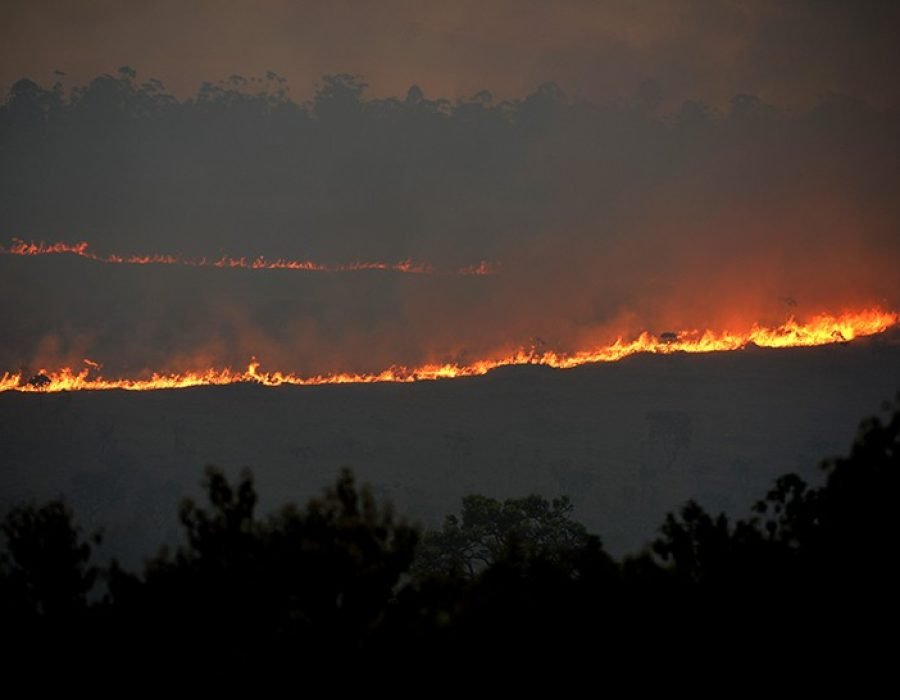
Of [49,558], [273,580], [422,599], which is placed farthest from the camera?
[49,558]

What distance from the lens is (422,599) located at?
2738 centimetres

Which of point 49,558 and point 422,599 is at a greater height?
point 49,558

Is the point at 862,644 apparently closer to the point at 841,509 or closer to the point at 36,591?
the point at 841,509

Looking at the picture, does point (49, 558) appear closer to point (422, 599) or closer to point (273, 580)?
point (273, 580)

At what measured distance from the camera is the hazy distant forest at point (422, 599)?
2559cm

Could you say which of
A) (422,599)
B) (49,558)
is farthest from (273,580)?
(49,558)

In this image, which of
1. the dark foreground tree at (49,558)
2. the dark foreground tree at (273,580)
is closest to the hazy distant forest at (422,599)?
the dark foreground tree at (273,580)

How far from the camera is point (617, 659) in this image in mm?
25312

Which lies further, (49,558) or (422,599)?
(49,558)

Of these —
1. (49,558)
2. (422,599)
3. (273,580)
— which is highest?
(49,558)

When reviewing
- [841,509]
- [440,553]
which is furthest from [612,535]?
[841,509]

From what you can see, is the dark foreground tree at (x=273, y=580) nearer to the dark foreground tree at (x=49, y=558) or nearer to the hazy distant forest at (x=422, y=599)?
the hazy distant forest at (x=422, y=599)

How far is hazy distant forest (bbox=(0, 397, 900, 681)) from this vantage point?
1008 inches

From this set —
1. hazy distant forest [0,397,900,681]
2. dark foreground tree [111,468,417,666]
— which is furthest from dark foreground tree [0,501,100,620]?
dark foreground tree [111,468,417,666]
